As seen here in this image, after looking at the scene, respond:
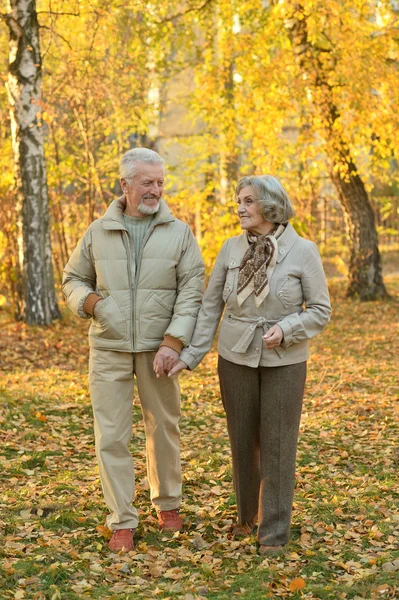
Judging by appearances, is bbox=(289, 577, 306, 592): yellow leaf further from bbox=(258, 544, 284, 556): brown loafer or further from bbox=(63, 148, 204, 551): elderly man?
bbox=(63, 148, 204, 551): elderly man

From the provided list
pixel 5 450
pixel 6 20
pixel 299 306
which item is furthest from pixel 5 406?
pixel 6 20

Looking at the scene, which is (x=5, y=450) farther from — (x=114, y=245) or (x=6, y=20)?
(x=6, y=20)

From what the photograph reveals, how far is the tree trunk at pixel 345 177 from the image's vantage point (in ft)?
42.2

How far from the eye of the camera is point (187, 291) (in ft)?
14.5

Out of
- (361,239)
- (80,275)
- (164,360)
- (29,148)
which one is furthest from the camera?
(361,239)

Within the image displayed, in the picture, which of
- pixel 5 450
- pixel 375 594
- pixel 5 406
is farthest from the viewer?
pixel 5 406

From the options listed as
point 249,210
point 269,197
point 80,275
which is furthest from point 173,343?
point 269,197

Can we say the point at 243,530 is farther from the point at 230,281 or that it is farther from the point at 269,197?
the point at 269,197

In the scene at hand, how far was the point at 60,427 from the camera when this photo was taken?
7051mm

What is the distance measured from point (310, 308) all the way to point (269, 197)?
570 millimetres

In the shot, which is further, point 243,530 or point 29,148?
point 29,148

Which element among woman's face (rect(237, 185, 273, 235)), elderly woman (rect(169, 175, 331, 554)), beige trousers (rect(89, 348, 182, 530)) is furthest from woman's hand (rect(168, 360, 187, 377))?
woman's face (rect(237, 185, 273, 235))

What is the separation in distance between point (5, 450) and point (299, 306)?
3.01 meters

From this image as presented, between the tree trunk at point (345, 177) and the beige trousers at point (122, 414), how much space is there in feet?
29.3
